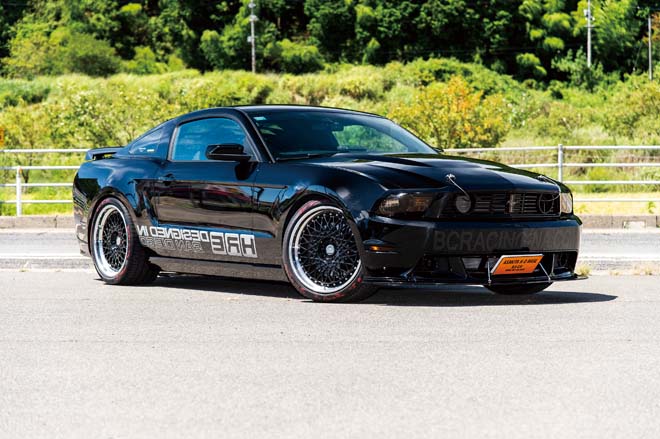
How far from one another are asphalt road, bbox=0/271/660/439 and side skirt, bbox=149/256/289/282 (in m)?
0.20

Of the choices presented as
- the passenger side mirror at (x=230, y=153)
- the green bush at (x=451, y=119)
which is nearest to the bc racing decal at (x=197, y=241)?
the passenger side mirror at (x=230, y=153)

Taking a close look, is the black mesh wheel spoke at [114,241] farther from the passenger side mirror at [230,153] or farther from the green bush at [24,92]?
the green bush at [24,92]

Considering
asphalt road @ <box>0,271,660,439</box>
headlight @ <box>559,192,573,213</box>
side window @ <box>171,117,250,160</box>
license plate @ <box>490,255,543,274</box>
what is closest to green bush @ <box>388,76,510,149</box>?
side window @ <box>171,117,250,160</box>

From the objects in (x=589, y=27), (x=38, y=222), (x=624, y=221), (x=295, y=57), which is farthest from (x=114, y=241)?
(x=295, y=57)

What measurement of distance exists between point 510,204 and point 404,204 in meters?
0.80

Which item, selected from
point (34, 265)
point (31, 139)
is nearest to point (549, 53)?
point (31, 139)

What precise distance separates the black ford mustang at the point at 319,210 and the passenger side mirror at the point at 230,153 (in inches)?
0.5

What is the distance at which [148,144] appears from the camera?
33.3 feet

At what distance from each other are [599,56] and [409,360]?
76.7 m

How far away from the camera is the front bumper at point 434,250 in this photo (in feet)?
26.2

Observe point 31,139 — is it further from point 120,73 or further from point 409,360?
point 120,73

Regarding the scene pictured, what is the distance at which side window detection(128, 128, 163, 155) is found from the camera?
10062 mm

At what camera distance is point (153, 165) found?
32.3ft

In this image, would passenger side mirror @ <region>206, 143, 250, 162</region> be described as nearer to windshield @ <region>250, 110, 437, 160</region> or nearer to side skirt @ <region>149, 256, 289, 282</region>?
windshield @ <region>250, 110, 437, 160</region>
